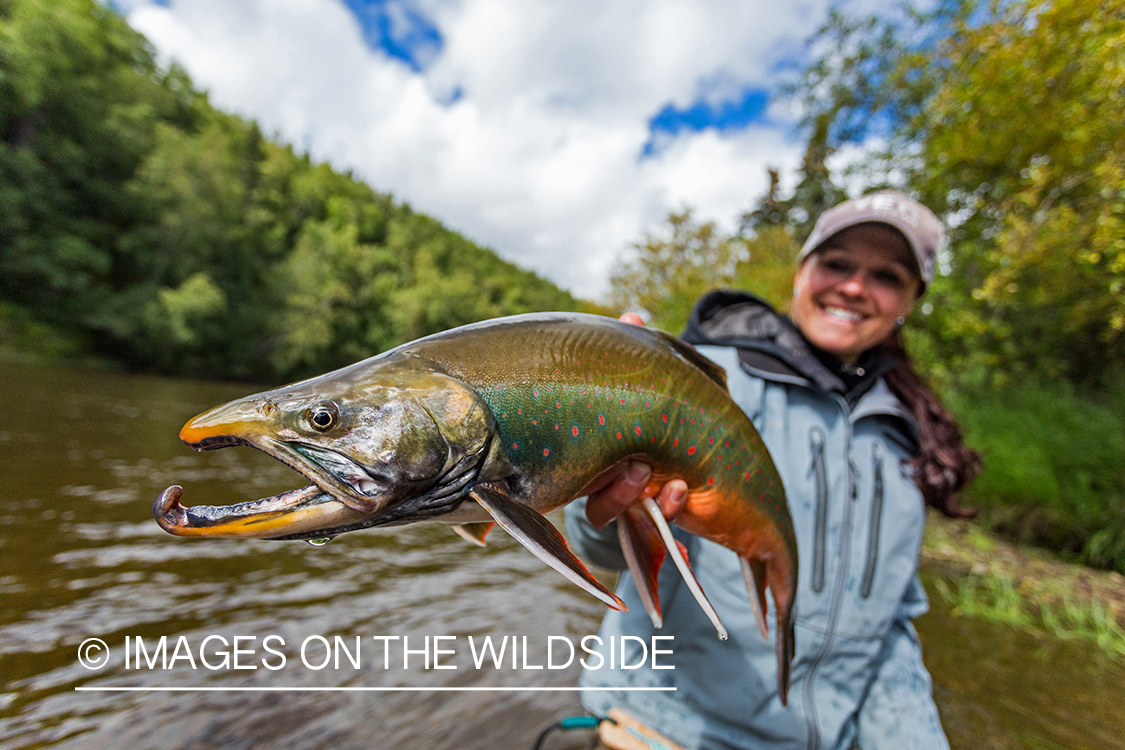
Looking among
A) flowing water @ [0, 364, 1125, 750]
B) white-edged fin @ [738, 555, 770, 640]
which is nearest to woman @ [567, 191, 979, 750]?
white-edged fin @ [738, 555, 770, 640]

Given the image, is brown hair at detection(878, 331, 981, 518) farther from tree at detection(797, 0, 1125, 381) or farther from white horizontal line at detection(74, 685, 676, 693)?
tree at detection(797, 0, 1125, 381)

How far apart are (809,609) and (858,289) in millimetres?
1390

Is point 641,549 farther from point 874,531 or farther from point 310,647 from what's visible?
point 310,647

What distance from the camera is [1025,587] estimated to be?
19.8ft

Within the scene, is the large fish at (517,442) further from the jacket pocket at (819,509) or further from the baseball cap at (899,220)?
the baseball cap at (899,220)

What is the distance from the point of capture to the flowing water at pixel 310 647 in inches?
117

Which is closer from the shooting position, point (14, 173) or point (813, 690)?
point (813, 690)

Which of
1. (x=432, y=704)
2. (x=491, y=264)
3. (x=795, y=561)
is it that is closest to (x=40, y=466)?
(x=432, y=704)

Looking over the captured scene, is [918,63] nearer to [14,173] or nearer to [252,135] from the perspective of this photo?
[14,173]

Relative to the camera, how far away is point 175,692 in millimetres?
3125

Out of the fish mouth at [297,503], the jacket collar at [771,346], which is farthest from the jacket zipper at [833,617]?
the fish mouth at [297,503]

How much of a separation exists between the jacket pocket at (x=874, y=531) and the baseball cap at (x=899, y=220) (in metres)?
0.93

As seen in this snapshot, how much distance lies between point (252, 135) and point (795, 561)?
5037cm

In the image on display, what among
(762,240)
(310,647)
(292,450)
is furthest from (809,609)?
(762,240)
